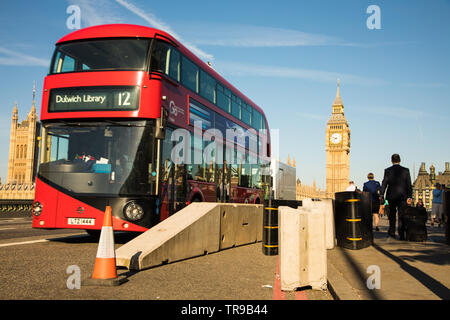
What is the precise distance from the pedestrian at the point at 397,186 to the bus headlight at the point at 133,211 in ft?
17.5

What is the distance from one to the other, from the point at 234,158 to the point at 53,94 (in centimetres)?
555

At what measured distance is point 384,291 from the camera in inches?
187

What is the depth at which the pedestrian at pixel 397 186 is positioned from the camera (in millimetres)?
10203

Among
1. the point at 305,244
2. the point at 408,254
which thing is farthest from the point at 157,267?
the point at 408,254

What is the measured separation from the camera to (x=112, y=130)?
889cm

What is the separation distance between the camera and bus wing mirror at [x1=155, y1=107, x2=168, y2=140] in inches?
346

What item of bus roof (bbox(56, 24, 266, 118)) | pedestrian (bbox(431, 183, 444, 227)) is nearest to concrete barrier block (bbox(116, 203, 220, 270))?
bus roof (bbox(56, 24, 266, 118))

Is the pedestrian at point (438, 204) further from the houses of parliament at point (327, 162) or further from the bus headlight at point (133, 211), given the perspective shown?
the houses of parliament at point (327, 162)

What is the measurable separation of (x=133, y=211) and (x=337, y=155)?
13633cm

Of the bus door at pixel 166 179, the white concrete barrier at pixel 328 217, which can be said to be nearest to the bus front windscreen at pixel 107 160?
the bus door at pixel 166 179

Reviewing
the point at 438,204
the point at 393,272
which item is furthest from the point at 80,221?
the point at 438,204

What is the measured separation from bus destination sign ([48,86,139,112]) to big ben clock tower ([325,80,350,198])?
13213cm

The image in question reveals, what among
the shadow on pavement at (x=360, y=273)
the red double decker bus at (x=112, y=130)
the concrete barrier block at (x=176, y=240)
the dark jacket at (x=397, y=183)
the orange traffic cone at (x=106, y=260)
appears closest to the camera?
the shadow on pavement at (x=360, y=273)
